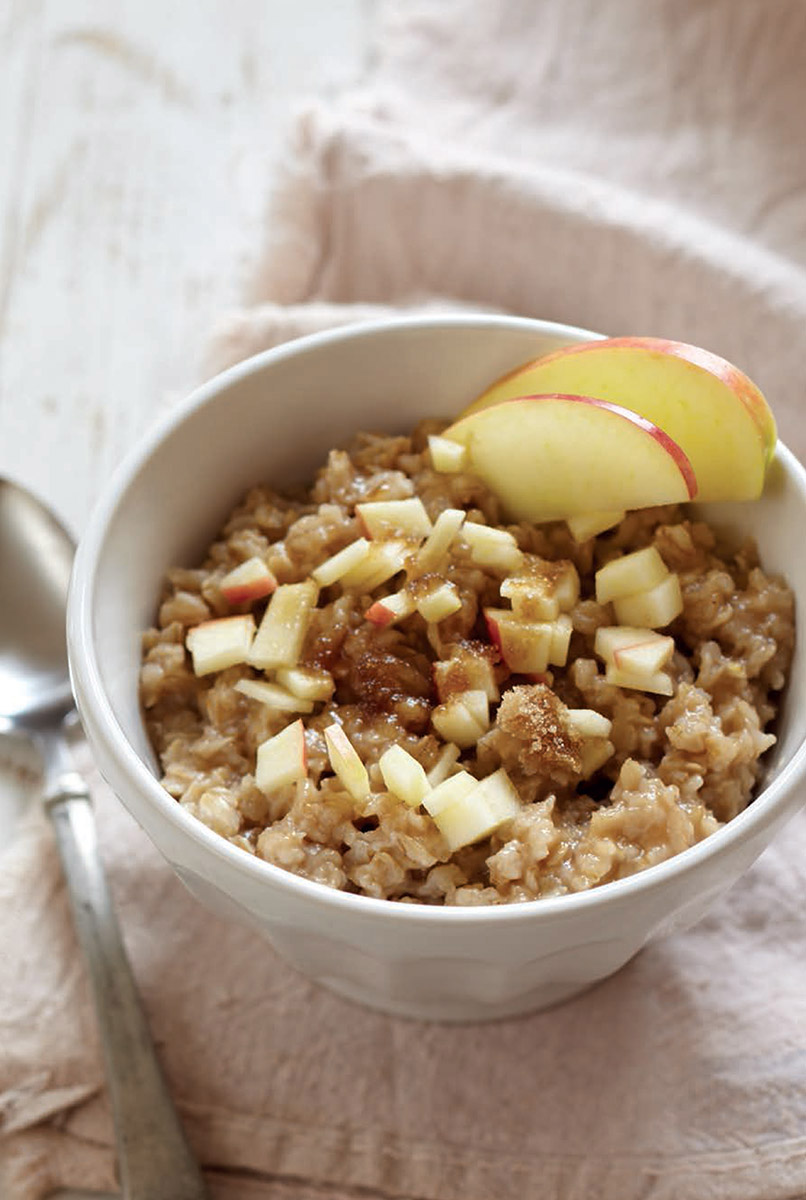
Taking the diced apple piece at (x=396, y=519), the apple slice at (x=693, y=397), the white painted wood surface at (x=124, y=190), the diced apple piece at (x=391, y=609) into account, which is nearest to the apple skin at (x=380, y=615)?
the diced apple piece at (x=391, y=609)

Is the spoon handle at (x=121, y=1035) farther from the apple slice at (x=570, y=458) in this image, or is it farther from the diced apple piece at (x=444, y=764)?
the apple slice at (x=570, y=458)

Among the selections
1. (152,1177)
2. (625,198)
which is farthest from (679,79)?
(152,1177)

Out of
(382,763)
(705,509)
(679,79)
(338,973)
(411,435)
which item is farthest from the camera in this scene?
(679,79)

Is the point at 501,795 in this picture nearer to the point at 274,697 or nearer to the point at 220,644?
the point at 274,697

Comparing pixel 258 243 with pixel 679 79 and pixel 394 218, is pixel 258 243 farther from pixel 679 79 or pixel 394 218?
pixel 679 79

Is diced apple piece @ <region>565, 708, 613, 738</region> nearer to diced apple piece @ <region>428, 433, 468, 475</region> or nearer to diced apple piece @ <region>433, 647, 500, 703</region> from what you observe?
diced apple piece @ <region>433, 647, 500, 703</region>

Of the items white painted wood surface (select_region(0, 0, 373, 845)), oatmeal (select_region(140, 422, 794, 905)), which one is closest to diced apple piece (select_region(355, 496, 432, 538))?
oatmeal (select_region(140, 422, 794, 905))
